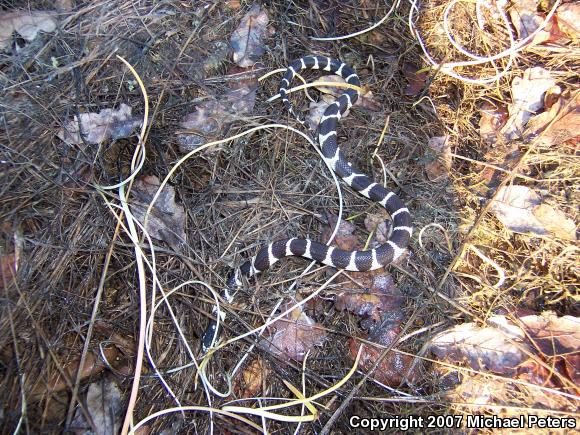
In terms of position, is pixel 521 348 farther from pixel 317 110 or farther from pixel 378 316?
pixel 317 110

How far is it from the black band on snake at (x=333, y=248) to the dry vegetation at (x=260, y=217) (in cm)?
11

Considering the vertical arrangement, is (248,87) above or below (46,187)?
above

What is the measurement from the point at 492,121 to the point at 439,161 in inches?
31.5

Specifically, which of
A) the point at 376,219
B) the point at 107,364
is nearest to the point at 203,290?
the point at 107,364

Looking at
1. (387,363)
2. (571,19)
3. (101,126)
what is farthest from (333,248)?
(571,19)

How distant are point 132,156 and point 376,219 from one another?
236cm

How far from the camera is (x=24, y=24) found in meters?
3.71

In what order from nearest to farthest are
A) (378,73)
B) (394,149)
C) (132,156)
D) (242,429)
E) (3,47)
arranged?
(242,429) → (132,156) → (3,47) → (394,149) → (378,73)

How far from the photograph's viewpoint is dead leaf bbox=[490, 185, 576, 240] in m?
3.29

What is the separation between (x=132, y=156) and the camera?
11.1 ft

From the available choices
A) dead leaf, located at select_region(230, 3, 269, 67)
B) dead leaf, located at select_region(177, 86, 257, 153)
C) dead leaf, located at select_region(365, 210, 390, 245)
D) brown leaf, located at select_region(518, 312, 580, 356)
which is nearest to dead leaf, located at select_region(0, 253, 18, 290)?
dead leaf, located at select_region(177, 86, 257, 153)

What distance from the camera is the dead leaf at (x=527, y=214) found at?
329 centimetres

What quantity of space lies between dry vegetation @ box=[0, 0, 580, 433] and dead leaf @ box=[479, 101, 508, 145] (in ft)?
0.15

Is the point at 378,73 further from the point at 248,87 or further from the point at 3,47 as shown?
the point at 3,47
